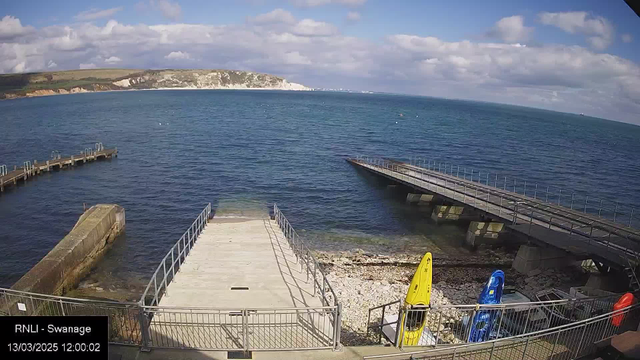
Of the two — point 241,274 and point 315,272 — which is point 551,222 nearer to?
point 315,272

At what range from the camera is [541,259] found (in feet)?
72.6

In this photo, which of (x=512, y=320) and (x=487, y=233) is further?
(x=487, y=233)

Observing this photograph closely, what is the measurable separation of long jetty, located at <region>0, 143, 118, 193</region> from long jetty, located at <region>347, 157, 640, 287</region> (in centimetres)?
3677

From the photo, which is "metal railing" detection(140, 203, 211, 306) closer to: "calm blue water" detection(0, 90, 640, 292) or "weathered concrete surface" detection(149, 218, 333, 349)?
"weathered concrete surface" detection(149, 218, 333, 349)

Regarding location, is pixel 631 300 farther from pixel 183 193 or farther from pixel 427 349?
pixel 183 193

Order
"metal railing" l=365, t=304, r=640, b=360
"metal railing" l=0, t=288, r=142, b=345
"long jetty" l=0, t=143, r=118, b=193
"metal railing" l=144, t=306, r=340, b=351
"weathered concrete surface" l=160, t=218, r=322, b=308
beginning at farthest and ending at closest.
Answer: "long jetty" l=0, t=143, r=118, b=193
"weathered concrete surface" l=160, t=218, r=322, b=308
"metal railing" l=0, t=288, r=142, b=345
"metal railing" l=144, t=306, r=340, b=351
"metal railing" l=365, t=304, r=640, b=360

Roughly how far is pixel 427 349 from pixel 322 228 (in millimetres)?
21593

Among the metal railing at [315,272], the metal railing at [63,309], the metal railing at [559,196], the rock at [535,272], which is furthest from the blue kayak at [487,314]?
the metal railing at [559,196]

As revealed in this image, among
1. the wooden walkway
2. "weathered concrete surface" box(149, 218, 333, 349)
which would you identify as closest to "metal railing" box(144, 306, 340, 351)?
"weathered concrete surface" box(149, 218, 333, 349)

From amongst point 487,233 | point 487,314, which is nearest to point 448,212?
point 487,233

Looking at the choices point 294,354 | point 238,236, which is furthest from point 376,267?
point 294,354

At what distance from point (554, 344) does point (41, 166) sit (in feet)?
166

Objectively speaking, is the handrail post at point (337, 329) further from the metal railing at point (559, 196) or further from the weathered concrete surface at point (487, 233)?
the metal railing at point (559, 196)

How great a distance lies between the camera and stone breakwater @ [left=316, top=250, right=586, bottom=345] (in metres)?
16.1
